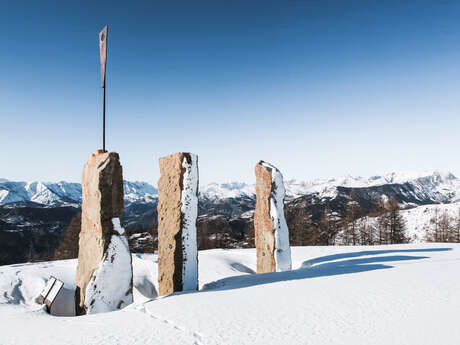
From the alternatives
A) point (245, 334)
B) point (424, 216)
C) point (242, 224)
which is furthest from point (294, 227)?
point (242, 224)

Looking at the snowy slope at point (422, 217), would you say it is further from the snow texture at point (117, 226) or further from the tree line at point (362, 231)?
the snow texture at point (117, 226)

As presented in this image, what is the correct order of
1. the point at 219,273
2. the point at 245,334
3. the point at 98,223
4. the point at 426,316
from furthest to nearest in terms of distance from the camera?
the point at 219,273 → the point at 98,223 → the point at 426,316 → the point at 245,334

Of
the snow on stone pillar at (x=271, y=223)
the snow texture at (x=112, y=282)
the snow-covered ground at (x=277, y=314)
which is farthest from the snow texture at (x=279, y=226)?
the snow texture at (x=112, y=282)

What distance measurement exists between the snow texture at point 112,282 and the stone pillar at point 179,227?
4.71 ft

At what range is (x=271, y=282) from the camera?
6.88m

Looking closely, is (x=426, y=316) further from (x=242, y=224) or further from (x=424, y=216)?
(x=242, y=224)

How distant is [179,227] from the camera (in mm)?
7375

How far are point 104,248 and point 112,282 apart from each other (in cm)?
74

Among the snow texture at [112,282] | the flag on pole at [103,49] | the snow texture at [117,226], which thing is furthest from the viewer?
the flag on pole at [103,49]

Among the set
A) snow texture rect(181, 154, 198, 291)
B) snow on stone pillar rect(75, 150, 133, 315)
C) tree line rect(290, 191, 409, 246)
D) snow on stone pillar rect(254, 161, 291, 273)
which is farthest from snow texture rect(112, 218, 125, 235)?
tree line rect(290, 191, 409, 246)

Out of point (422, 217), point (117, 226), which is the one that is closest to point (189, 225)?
point (117, 226)

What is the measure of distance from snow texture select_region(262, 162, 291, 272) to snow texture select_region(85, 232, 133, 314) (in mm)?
5655

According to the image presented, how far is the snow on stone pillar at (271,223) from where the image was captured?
10344 mm

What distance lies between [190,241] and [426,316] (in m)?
5.12
